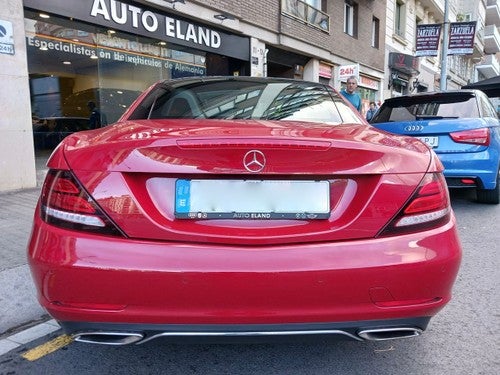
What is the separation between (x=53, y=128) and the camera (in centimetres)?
884

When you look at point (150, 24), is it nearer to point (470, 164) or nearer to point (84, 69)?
point (84, 69)

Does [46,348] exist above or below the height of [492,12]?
below

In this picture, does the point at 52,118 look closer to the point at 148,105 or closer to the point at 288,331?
the point at 148,105

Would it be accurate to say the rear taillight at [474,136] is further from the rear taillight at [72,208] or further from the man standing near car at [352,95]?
the rear taillight at [72,208]

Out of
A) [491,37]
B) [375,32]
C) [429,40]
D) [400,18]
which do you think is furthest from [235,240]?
[491,37]

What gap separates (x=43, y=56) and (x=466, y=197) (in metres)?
7.85

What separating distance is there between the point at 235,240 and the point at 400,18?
24.8m

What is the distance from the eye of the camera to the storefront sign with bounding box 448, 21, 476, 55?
682 inches

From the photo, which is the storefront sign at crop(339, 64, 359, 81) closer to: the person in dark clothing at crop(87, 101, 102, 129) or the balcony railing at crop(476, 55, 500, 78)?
the person in dark clothing at crop(87, 101, 102, 129)

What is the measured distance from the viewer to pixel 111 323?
1.60 metres

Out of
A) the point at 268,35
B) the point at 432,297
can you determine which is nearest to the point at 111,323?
the point at 432,297

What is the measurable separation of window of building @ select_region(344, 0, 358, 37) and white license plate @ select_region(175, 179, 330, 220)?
55.9 ft

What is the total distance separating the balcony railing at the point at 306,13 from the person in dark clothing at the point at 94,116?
6.33 meters

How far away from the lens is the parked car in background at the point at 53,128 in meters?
8.18
